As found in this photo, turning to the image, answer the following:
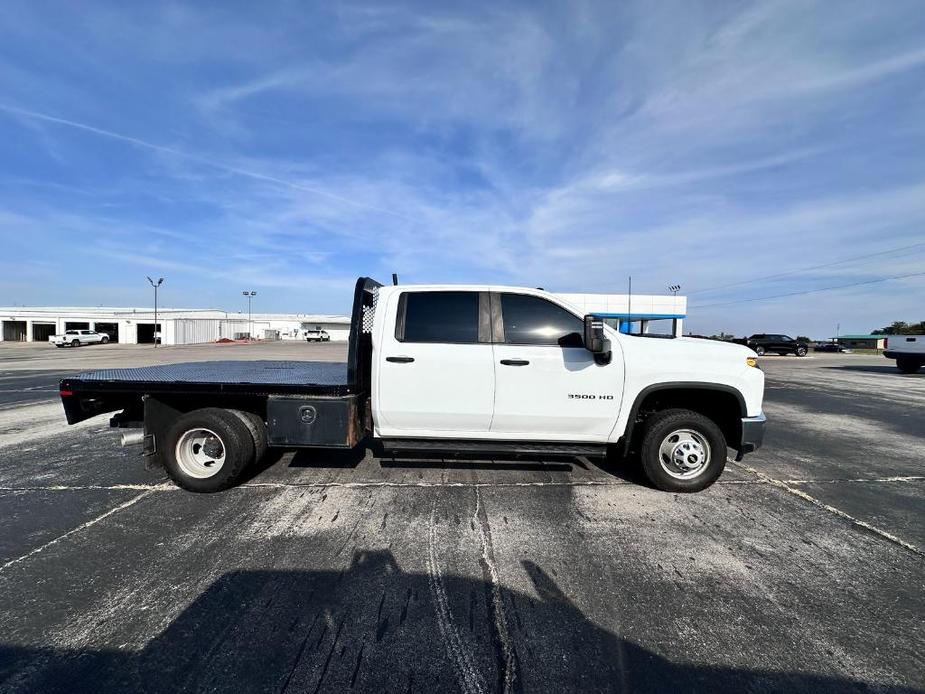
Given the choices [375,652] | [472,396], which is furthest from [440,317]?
[375,652]

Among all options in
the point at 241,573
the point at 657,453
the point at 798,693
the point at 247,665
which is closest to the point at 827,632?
the point at 798,693

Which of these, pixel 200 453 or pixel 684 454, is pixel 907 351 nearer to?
pixel 684 454

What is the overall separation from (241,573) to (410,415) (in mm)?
1861

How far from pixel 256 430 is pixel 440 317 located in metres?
2.20

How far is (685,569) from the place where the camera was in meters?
2.92

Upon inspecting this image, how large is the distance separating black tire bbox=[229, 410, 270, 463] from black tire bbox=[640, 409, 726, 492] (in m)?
3.89

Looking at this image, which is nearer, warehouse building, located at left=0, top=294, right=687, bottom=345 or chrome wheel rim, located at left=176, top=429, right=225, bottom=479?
chrome wheel rim, located at left=176, top=429, right=225, bottom=479

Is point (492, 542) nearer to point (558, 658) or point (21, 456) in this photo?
point (558, 658)

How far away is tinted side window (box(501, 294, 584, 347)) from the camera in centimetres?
412

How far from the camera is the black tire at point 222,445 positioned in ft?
13.3

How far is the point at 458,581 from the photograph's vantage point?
2.72 meters

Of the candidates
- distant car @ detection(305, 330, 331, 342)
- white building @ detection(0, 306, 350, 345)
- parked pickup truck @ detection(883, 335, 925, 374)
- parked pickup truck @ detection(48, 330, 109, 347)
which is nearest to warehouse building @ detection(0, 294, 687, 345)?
white building @ detection(0, 306, 350, 345)

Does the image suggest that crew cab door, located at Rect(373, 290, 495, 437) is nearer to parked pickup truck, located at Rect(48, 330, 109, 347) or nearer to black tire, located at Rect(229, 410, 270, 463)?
black tire, located at Rect(229, 410, 270, 463)

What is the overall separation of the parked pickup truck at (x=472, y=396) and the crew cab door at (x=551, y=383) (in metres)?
0.01
